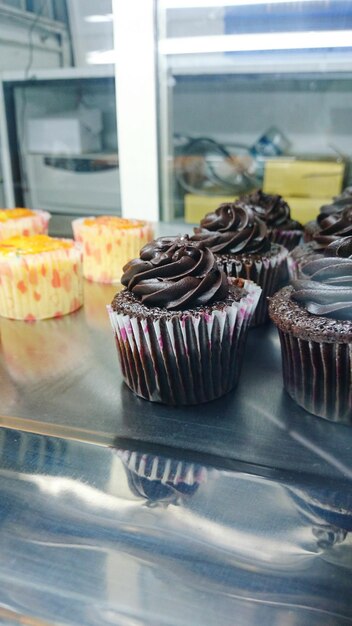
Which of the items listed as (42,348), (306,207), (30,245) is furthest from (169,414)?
(306,207)

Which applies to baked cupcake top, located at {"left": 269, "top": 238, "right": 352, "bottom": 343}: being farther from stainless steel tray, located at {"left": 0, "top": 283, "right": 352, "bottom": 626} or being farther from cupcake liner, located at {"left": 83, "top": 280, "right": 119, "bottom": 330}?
cupcake liner, located at {"left": 83, "top": 280, "right": 119, "bottom": 330}

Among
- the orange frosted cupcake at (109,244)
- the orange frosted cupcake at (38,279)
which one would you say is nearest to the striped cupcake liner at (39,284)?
the orange frosted cupcake at (38,279)

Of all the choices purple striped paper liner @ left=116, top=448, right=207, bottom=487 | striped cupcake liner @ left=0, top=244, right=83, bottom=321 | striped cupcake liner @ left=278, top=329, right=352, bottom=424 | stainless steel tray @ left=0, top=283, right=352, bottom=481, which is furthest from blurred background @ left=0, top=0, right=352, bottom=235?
purple striped paper liner @ left=116, top=448, right=207, bottom=487

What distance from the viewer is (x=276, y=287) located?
185 centimetres

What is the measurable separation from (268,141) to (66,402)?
2.47 metres

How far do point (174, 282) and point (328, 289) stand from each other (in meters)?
0.37

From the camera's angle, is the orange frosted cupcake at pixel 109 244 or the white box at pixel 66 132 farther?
the white box at pixel 66 132

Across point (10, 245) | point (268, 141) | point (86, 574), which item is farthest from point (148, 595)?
point (268, 141)

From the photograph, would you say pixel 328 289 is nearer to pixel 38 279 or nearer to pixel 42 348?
pixel 42 348

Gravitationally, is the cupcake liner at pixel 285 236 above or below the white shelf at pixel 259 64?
below

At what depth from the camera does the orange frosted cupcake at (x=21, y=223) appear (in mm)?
2334

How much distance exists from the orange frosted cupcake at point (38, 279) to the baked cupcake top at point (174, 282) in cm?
61

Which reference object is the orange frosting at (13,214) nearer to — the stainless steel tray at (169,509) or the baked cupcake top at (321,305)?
the stainless steel tray at (169,509)

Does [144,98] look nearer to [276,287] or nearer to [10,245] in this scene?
[10,245]
